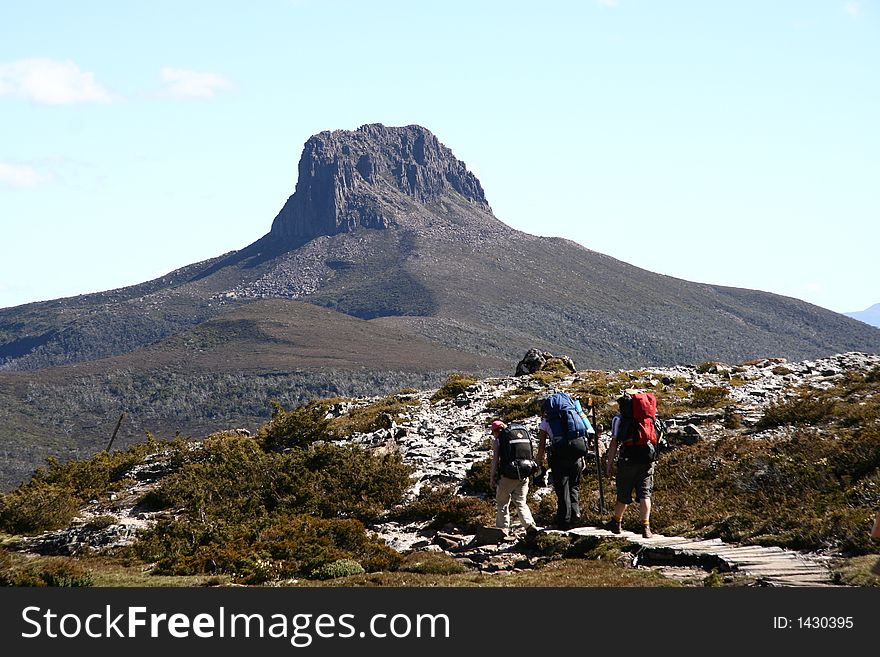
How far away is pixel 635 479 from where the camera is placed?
14039 mm

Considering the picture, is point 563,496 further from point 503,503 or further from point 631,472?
point 631,472

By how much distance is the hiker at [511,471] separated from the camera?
1489 cm

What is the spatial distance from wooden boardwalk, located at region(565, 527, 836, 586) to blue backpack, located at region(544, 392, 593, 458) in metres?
1.52

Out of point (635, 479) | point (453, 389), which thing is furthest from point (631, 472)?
point (453, 389)

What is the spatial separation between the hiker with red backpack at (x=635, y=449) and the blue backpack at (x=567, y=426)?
0.73 m

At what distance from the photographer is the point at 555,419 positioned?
15.0 m

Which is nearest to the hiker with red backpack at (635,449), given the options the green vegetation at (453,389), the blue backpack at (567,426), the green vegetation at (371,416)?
the blue backpack at (567,426)

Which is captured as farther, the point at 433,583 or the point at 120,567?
the point at 120,567

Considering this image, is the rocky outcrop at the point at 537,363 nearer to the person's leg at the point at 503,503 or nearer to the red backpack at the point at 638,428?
the person's leg at the point at 503,503

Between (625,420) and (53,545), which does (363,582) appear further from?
(53,545)

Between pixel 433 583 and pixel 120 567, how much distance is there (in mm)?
5810

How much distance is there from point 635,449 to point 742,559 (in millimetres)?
2717
